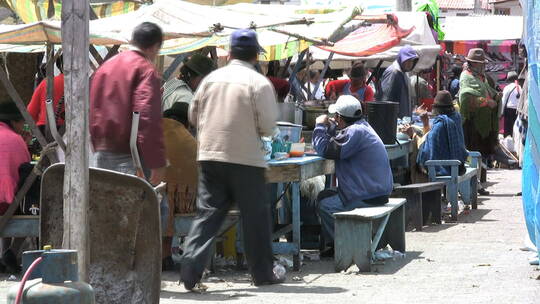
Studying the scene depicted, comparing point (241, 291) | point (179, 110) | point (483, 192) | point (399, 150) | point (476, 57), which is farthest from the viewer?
point (476, 57)

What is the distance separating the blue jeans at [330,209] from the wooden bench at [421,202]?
2.14 metres

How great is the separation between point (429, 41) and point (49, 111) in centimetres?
1203

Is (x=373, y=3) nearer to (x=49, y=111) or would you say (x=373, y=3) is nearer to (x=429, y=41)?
(x=429, y=41)

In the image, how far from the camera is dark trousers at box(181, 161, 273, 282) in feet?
28.8

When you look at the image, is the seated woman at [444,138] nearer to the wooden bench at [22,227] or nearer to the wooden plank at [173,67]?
the wooden plank at [173,67]

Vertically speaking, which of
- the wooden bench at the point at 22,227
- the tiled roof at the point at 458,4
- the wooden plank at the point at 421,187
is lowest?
→ the wooden plank at the point at 421,187

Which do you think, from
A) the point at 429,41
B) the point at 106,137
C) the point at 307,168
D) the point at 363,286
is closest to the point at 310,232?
the point at 307,168

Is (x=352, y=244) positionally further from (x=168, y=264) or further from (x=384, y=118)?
(x=384, y=118)

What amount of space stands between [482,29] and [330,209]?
2486 centimetres

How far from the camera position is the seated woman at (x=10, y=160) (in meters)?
9.69

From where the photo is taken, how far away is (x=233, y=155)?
8.73 metres

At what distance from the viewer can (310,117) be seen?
40.9ft

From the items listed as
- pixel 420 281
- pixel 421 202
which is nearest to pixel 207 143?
pixel 420 281

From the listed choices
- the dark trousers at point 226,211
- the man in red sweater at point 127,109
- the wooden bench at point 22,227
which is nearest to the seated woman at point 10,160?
the wooden bench at point 22,227
